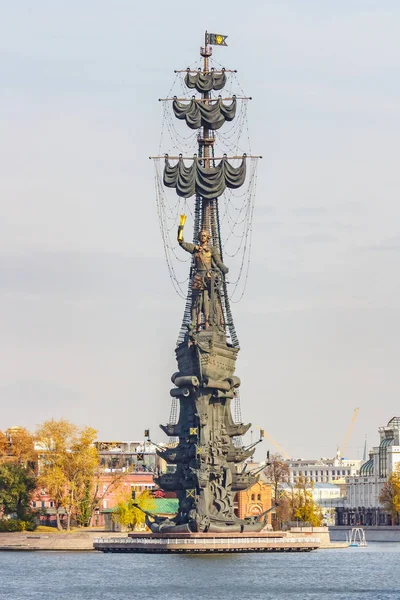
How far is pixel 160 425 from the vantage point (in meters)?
185

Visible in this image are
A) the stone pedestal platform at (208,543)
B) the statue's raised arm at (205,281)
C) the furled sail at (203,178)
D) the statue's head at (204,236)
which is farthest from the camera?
the furled sail at (203,178)

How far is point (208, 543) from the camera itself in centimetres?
17400

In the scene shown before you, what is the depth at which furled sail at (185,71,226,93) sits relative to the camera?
7426 inches

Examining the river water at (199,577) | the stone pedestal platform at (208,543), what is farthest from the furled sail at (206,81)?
the river water at (199,577)

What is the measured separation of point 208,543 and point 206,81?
47475mm

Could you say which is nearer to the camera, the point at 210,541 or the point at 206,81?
the point at 210,541

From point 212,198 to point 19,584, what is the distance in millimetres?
57964

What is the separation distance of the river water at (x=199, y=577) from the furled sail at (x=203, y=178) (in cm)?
3684

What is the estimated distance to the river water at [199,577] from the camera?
129250mm

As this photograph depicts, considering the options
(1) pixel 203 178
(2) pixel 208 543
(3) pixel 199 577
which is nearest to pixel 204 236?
(1) pixel 203 178

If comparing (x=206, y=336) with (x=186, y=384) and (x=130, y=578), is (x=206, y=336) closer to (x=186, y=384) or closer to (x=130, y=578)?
(x=186, y=384)

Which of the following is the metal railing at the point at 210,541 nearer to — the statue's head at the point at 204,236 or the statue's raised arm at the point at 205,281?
the statue's raised arm at the point at 205,281

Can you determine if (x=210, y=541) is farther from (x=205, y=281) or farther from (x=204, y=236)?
(x=204, y=236)

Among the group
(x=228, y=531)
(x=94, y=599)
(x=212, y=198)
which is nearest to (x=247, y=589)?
(x=94, y=599)
